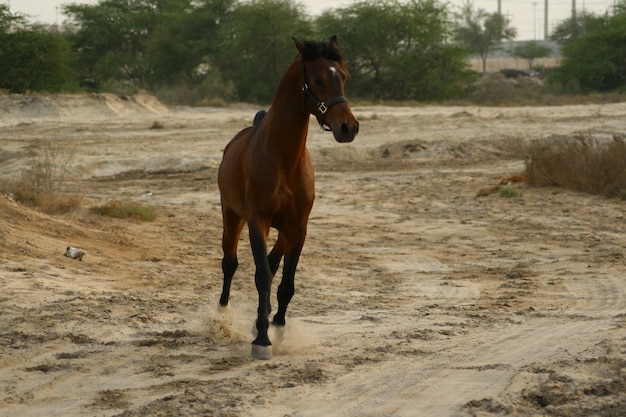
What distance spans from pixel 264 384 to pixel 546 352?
1887 mm

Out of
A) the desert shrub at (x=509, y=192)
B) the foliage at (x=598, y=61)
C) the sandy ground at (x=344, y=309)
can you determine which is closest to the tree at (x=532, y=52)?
the foliage at (x=598, y=61)

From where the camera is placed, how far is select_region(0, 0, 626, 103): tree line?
51938 millimetres

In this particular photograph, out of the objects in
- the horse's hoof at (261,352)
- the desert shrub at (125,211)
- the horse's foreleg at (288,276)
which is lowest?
the desert shrub at (125,211)

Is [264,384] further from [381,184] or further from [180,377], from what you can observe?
[381,184]

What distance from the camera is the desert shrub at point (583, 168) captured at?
15797 millimetres

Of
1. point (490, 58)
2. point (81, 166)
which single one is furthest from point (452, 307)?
point (490, 58)

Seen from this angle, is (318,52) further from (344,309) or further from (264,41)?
(264,41)

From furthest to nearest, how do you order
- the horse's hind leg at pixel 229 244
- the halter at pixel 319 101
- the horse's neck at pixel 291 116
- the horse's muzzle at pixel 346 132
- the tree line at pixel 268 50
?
the tree line at pixel 268 50 → the horse's hind leg at pixel 229 244 → the horse's neck at pixel 291 116 → the halter at pixel 319 101 → the horse's muzzle at pixel 346 132

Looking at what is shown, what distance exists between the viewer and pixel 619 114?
30891 mm

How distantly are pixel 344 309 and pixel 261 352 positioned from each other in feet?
6.70

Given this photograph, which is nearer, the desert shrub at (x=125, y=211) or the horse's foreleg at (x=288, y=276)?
the horse's foreleg at (x=288, y=276)

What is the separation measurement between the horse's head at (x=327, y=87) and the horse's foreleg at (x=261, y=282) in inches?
34.2

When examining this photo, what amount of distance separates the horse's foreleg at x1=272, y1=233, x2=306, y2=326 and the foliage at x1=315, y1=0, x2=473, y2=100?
45175 millimetres

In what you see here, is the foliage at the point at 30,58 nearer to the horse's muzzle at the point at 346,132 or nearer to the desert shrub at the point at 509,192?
the desert shrub at the point at 509,192
